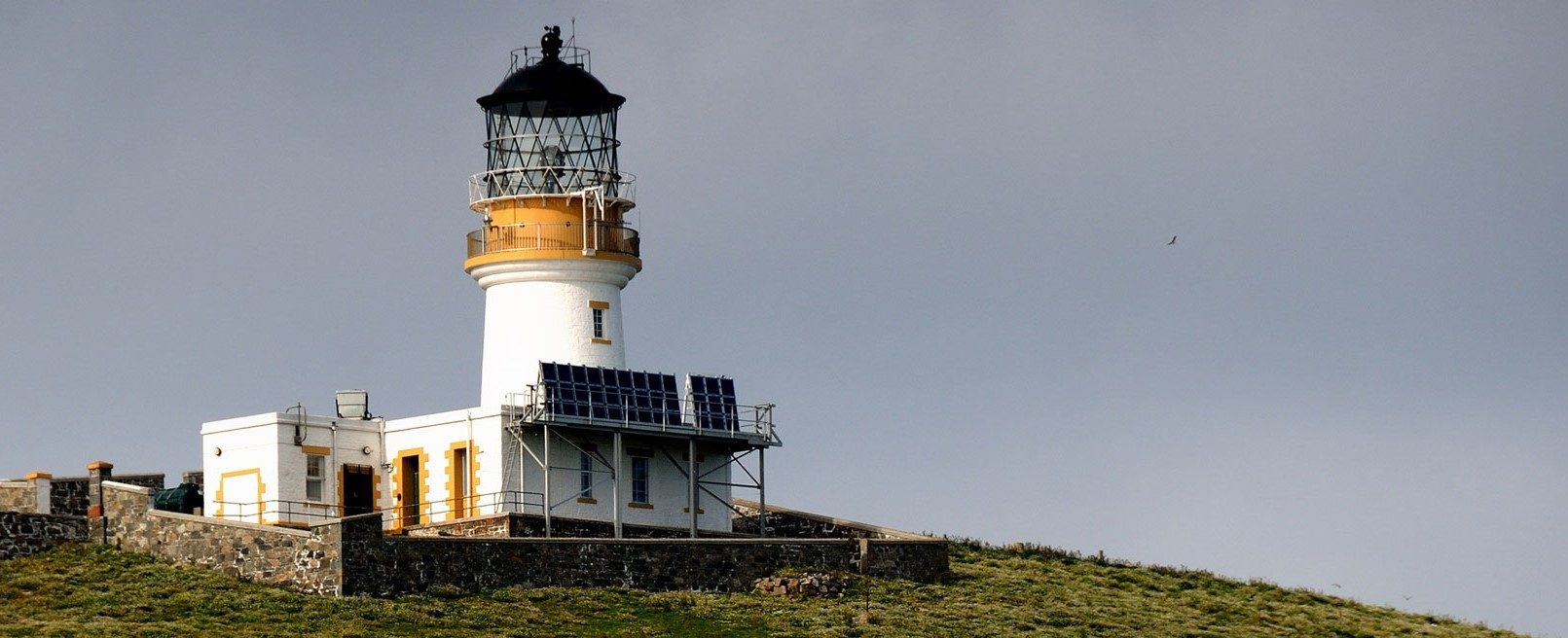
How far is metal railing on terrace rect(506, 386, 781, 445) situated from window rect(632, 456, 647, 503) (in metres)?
1.03

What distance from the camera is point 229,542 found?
2286 inches

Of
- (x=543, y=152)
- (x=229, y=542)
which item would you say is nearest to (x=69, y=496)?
(x=229, y=542)

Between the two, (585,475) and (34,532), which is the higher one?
(585,475)

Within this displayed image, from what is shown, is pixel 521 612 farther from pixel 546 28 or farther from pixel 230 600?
pixel 546 28

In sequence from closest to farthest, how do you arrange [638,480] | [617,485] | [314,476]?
[617,485], [314,476], [638,480]

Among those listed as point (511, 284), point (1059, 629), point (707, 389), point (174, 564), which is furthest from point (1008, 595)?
point (174, 564)

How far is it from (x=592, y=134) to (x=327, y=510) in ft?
32.2

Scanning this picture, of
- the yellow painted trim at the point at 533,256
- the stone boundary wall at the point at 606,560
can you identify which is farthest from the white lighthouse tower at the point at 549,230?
the stone boundary wall at the point at 606,560

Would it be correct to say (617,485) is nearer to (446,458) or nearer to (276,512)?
(446,458)

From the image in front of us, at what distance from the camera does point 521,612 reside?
185 ft

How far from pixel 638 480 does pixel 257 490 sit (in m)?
7.80

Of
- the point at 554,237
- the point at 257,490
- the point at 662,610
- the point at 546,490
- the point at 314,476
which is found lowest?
the point at 662,610

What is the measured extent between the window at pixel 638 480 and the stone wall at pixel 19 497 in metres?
12.1

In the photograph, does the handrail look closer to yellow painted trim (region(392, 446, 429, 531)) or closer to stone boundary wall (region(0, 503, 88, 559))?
yellow painted trim (region(392, 446, 429, 531))
